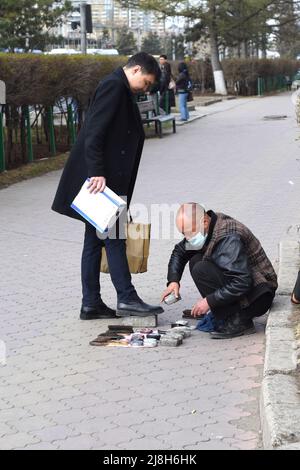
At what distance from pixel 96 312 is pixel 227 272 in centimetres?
117

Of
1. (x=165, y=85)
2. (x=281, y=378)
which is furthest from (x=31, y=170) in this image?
(x=281, y=378)

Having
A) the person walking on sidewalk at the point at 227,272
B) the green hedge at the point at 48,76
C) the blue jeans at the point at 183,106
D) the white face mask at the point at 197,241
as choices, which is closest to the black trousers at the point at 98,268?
the person walking on sidewalk at the point at 227,272

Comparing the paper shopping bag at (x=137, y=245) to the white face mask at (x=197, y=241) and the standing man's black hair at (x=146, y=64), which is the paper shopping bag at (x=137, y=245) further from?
the standing man's black hair at (x=146, y=64)

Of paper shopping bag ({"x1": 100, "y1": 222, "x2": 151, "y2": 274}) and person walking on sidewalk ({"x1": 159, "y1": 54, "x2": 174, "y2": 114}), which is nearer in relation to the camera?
paper shopping bag ({"x1": 100, "y1": 222, "x2": 151, "y2": 274})

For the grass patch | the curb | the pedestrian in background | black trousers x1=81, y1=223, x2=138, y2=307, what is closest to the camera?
the curb

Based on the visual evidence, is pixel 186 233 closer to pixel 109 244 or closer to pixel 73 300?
pixel 109 244

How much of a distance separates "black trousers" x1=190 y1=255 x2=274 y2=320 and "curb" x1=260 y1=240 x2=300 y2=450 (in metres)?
0.10

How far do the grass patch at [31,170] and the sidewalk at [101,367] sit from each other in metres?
2.44

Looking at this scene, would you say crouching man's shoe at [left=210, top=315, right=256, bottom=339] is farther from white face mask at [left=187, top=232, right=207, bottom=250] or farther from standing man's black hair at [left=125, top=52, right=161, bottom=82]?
standing man's black hair at [left=125, top=52, right=161, bottom=82]

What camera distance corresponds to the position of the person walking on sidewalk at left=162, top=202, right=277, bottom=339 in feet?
20.0

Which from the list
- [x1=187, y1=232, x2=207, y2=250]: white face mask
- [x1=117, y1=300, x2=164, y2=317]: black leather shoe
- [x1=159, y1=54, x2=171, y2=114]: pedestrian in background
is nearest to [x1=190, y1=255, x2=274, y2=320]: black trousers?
[x1=187, y1=232, x2=207, y2=250]: white face mask
